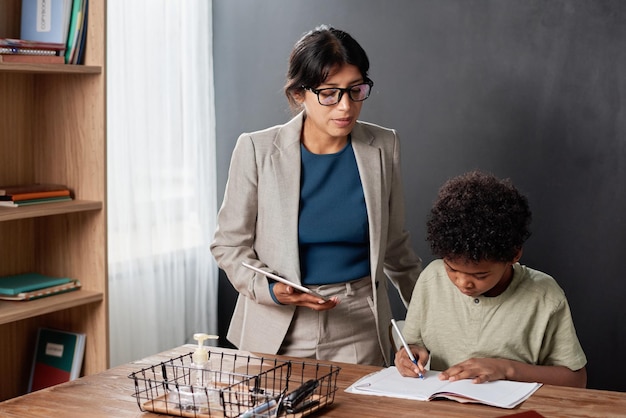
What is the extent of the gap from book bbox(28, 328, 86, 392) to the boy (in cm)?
153

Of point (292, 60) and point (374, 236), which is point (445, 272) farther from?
point (292, 60)

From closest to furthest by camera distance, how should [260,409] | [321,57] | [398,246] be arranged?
[260,409], [321,57], [398,246]

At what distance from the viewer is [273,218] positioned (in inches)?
103

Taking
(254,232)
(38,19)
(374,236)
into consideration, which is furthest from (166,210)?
(374,236)

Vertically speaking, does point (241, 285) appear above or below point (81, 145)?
below

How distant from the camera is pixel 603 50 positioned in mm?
3398

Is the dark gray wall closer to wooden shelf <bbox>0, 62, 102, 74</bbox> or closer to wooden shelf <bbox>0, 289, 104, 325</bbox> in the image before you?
wooden shelf <bbox>0, 62, 102, 74</bbox>

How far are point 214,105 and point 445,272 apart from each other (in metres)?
2.31

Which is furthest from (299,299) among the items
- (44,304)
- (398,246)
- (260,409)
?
(44,304)

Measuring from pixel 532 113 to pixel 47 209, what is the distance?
6.47 ft

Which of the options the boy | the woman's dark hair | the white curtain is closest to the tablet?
the boy

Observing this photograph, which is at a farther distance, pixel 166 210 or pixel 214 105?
pixel 214 105

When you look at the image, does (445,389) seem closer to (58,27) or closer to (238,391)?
(238,391)

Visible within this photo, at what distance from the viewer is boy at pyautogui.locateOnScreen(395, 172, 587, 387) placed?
2.09 metres
